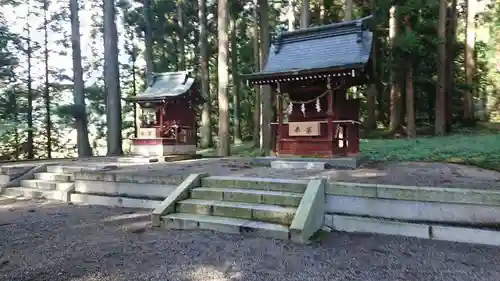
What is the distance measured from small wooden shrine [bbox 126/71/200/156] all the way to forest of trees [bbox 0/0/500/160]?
4.06 ft

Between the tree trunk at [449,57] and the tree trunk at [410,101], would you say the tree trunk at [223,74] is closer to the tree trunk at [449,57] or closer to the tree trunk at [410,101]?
the tree trunk at [410,101]

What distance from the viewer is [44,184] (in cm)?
800

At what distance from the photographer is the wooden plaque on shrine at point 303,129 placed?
8.20 meters

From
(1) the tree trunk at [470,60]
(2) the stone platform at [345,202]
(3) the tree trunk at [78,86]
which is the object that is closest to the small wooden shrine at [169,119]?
(3) the tree trunk at [78,86]

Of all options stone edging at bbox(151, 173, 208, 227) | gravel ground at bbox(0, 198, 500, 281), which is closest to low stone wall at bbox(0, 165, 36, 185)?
gravel ground at bbox(0, 198, 500, 281)

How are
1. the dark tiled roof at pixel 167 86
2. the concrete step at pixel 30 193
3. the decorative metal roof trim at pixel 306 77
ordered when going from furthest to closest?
the dark tiled roof at pixel 167 86
the decorative metal roof trim at pixel 306 77
the concrete step at pixel 30 193

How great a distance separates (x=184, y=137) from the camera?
13.4 m

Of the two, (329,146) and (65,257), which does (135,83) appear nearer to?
(329,146)

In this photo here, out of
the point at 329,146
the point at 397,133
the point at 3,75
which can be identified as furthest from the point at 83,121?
the point at 397,133

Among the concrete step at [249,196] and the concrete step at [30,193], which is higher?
the concrete step at [249,196]

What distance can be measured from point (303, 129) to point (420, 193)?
420cm

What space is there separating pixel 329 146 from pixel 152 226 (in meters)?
4.69

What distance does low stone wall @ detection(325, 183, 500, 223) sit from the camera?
4117 millimetres

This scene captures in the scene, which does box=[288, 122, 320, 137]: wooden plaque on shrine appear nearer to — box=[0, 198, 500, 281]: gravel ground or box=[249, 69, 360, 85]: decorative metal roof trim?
box=[249, 69, 360, 85]: decorative metal roof trim
